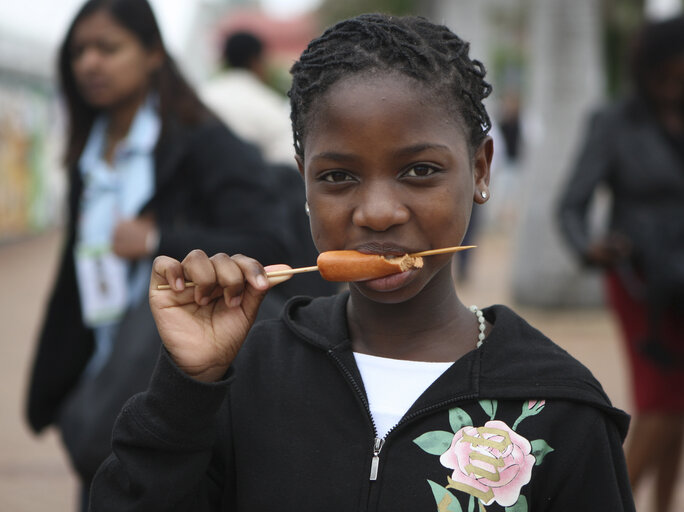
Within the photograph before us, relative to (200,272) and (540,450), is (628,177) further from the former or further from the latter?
(200,272)

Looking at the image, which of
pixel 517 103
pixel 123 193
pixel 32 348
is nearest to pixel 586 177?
pixel 123 193

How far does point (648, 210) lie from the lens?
429 cm

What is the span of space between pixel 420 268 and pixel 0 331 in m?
8.19

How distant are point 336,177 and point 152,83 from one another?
7.08 feet

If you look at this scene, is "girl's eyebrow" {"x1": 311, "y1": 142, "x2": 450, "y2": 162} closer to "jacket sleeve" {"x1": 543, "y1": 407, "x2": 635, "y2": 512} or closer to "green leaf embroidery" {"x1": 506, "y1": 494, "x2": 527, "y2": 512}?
"jacket sleeve" {"x1": 543, "y1": 407, "x2": 635, "y2": 512}

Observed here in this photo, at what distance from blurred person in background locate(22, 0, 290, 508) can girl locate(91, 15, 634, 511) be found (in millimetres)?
1335

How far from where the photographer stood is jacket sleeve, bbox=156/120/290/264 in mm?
3291

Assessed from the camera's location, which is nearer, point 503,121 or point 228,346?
point 228,346

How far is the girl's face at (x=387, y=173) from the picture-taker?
1809 mm

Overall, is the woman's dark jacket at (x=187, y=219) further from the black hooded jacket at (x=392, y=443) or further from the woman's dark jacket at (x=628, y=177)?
the woman's dark jacket at (x=628, y=177)

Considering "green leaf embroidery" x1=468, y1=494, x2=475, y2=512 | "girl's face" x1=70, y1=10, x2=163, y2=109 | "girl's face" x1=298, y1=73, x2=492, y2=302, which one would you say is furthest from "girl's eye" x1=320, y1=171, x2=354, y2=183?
"girl's face" x1=70, y1=10, x2=163, y2=109

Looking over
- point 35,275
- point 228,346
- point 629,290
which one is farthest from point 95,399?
point 35,275

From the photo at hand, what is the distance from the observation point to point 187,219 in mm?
3498

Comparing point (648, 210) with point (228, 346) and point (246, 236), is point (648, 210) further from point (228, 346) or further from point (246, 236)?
point (228, 346)
